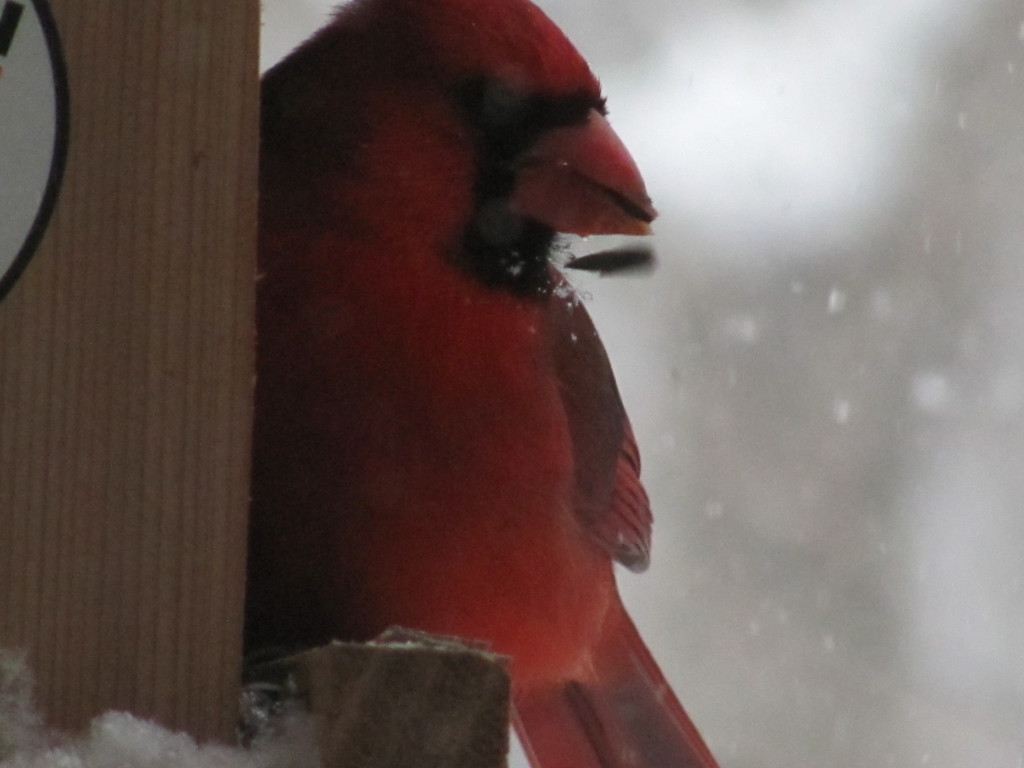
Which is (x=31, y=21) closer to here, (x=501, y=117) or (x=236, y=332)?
(x=236, y=332)

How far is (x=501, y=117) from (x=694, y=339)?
152cm

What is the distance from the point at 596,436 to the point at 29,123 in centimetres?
46

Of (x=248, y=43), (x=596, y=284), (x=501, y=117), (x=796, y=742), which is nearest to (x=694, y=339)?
(x=596, y=284)

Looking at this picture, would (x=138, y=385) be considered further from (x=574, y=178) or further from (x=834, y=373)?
(x=834, y=373)

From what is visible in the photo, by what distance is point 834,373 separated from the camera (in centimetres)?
244

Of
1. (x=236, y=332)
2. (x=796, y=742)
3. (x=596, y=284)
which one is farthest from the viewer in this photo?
(x=796, y=742)

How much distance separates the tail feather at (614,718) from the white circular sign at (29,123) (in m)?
0.49

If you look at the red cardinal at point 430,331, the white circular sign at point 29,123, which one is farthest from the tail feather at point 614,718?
the white circular sign at point 29,123

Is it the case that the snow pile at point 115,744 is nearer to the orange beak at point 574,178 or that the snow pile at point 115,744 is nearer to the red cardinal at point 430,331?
the red cardinal at point 430,331

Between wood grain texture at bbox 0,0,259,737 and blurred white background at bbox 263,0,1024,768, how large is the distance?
1.51 m

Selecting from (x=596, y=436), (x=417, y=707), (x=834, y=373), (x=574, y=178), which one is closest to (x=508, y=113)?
(x=574, y=178)

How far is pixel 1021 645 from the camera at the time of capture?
8.06 ft

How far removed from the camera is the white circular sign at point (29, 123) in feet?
2.16

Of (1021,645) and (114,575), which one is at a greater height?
(114,575)
